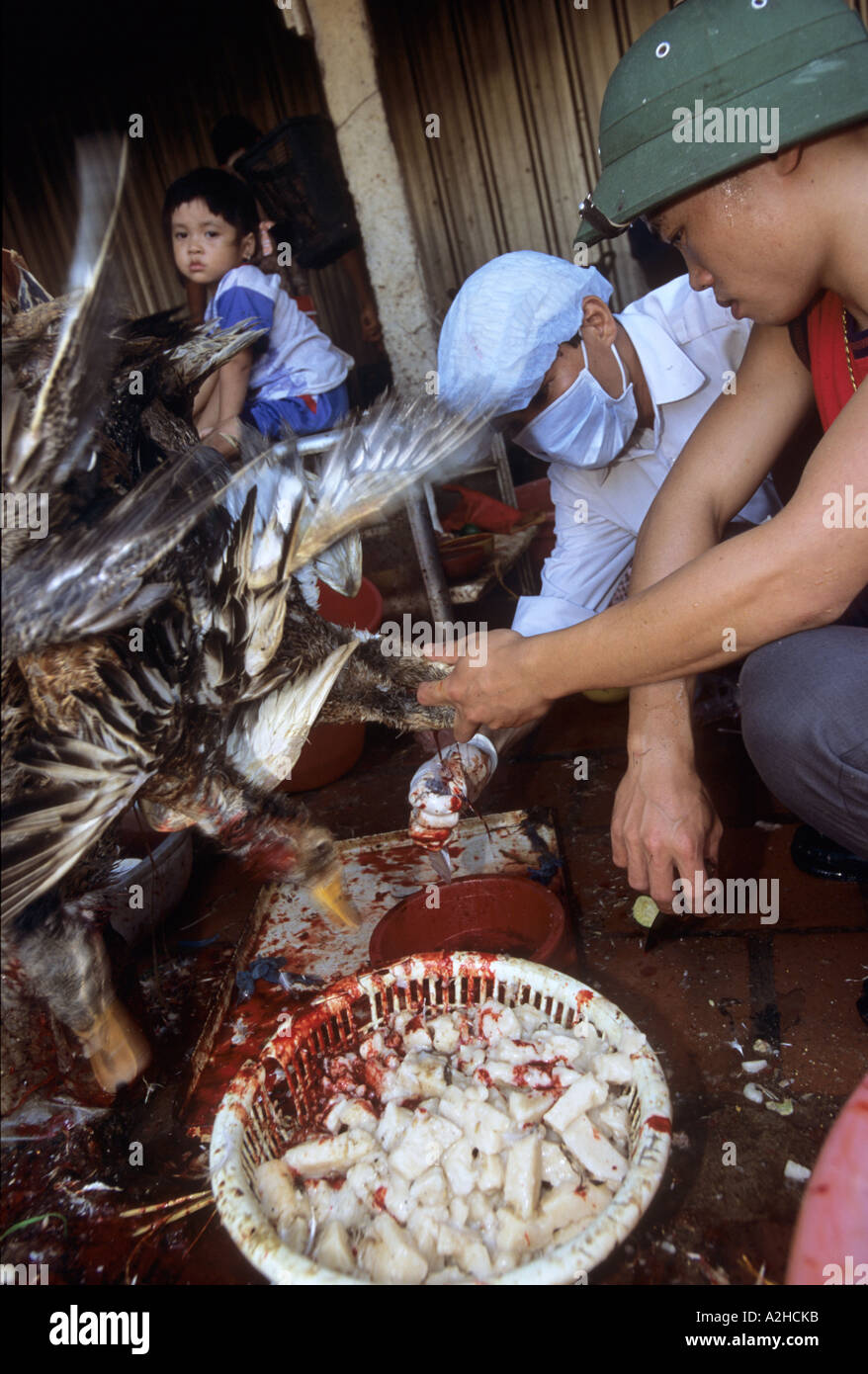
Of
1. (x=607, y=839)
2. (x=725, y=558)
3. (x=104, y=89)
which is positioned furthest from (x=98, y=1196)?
(x=104, y=89)

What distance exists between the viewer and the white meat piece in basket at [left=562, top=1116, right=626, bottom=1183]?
65.1 inches

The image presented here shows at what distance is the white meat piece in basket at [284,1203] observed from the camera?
1660 mm

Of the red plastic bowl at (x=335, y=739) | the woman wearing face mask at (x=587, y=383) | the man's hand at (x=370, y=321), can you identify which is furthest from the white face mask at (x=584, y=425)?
the man's hand at (x=370, y=321)

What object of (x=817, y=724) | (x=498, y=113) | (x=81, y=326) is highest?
(x=498, y=113)

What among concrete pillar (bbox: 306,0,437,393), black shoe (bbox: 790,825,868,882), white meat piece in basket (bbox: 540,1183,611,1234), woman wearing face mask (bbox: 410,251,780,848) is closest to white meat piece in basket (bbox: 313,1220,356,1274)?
white meat piece in basket (bbox: 540,1183,611,1234)

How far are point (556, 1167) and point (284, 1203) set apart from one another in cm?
54

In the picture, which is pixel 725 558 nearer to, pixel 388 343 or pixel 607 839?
pixel 607 839

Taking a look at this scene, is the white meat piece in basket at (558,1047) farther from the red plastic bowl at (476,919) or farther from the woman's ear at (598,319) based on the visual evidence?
the woman's ear at (598,319)

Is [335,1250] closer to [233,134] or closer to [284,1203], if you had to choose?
[284,1203]

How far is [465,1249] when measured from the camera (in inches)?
63.2

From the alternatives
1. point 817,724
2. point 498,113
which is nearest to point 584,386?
point 817,724

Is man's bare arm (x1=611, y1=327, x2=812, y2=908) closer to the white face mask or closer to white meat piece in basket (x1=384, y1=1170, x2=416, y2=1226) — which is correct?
the white face mask

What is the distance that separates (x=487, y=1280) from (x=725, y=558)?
1390 millimetres

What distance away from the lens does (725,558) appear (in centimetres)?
178
